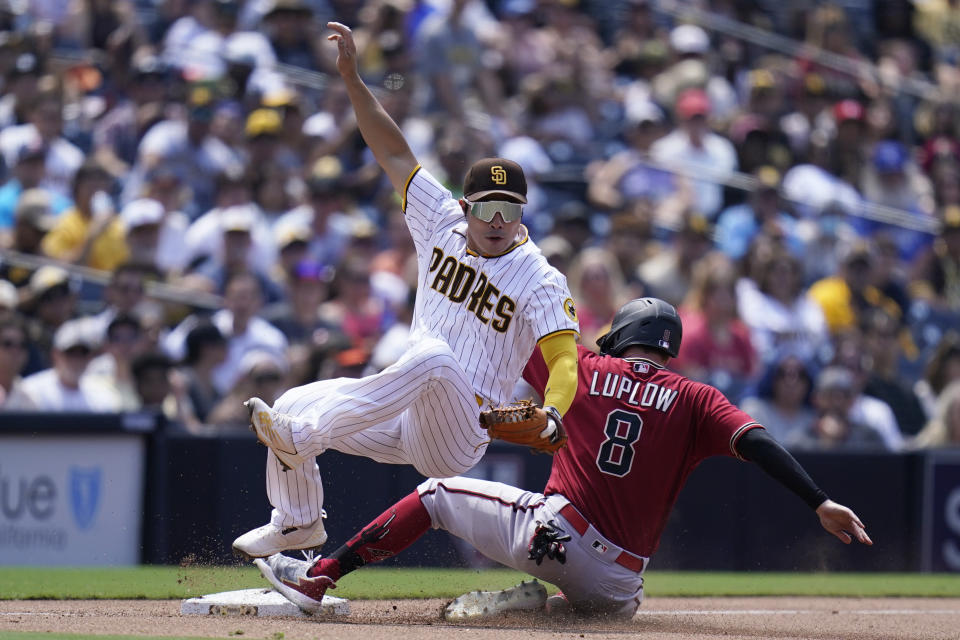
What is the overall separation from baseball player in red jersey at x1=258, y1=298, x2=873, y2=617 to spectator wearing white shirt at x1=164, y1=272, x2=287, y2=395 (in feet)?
11.9

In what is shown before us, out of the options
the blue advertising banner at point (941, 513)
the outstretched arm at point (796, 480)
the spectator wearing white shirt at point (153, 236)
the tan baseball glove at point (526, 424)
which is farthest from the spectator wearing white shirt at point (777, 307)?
the tan baseball glove at point (526, 424)

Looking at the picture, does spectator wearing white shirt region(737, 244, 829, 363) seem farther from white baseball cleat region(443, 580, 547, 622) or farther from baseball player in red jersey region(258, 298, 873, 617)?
white baseball cleat region(443, 580, 547, 622)

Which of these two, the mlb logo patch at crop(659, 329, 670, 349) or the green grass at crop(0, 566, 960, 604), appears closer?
the mlb logo patch at crop(659, 329, 670, 349)

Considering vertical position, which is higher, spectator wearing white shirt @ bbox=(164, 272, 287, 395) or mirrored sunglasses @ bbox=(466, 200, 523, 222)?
mirrored sunglasses @ bbox=(466, 200, 523, 222)

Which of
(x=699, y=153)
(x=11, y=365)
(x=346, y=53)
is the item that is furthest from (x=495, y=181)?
(x=699, y=153)

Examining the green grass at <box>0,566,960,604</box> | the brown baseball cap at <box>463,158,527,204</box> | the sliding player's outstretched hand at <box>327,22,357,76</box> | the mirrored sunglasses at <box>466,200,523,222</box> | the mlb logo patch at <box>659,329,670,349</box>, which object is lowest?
the green grass at <box>0,566,960,604</box>

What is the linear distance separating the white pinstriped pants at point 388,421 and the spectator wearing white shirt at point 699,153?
22.8ft

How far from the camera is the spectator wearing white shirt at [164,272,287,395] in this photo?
9.32 m

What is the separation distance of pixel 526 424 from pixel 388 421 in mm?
889

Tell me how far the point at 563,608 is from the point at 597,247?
18.2ft

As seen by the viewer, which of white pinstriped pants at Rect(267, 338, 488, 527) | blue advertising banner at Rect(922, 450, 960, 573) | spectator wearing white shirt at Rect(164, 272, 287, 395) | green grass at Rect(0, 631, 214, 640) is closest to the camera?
green grass at Rect(0, 631, 214, 640)

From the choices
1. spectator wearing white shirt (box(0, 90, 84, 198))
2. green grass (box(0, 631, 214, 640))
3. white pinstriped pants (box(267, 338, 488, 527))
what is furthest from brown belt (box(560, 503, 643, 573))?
spectator wearing white shirt (box(0, 90, 84, 198))

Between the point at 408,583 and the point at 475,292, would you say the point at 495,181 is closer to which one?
the point at 475,292

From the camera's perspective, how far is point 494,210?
5.50 meters
